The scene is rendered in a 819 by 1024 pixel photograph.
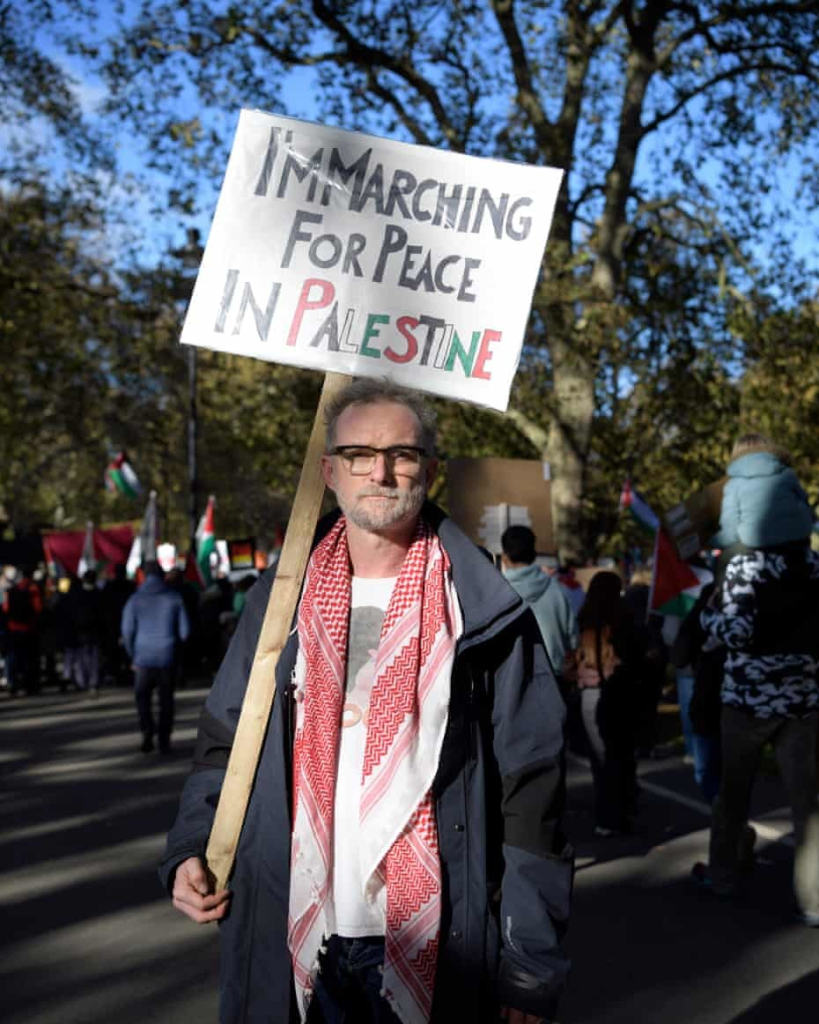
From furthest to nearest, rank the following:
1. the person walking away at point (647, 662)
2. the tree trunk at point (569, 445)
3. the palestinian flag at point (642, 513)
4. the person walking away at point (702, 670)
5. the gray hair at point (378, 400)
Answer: the tree trunk at point (569, 445), the palestinian flag at point (642, 513), the person walking away at point (647, 662), the person walking away at point (702, 670), the gray hair at point (378, 400)

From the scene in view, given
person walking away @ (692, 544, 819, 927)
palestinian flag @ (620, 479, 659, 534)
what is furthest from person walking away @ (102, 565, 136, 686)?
person walking away @ (692, 544, 819, 927)

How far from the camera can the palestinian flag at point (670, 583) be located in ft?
38.0

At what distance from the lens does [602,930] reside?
21.1 ft

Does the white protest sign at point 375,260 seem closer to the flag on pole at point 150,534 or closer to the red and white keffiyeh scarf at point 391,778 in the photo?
the red and white keffiyeh scarf at point 391,778

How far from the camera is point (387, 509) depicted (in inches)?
122

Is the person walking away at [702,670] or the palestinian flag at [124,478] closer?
the person walking away at [702,670]

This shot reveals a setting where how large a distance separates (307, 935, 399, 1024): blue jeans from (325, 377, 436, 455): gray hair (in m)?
1.04

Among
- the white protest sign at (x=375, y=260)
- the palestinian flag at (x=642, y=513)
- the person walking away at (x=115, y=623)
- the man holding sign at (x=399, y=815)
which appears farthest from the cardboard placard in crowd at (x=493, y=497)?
the man holding sign at (x=399, y=815)

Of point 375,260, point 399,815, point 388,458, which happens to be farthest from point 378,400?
point 399,815

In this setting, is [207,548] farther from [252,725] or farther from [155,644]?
[252,725]

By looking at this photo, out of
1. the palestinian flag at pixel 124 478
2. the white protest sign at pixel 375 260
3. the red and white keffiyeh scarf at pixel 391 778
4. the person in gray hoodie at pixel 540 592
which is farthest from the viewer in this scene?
the palestinian flag at pixel 124 478

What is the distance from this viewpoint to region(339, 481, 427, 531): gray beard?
3104mm

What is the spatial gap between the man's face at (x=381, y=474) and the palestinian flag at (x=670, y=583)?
860 cm

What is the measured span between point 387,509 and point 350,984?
97cm
